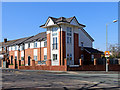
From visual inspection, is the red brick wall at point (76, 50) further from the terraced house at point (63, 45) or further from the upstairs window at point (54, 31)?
the upstairs window at point (54, 31)

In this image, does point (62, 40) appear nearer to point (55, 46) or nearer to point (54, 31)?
point (55, 46)

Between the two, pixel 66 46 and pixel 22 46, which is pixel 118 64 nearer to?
pixel 66 46

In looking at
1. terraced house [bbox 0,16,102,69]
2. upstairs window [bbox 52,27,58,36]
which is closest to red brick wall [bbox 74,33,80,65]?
terraced house [bbox 0,16,102,69]

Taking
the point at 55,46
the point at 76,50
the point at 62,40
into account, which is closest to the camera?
the point at 62,40

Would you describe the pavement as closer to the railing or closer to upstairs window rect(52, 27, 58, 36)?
the railing

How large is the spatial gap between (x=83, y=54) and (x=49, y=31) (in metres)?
9.24

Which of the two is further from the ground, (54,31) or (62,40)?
(54,31)

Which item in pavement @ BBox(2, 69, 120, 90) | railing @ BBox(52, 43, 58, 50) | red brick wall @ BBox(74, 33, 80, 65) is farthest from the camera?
red brick wall @ BBox(74, 33, 80, 65)

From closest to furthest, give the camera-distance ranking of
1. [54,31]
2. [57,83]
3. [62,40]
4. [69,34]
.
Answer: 1. [57,83]
2. [62,40]
3. [54,31]
4. [69,34]

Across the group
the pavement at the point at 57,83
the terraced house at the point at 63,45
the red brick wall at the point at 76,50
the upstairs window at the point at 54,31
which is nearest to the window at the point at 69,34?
the terraced house at the point at 63,45

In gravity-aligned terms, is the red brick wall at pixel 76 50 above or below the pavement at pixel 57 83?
above

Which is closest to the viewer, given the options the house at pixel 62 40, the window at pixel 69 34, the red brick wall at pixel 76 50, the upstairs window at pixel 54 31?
the house at pixel 62 40

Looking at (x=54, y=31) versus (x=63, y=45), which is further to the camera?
(x=54, y=31)

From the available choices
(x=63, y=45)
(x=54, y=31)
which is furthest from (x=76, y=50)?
(x=54, y=31)
